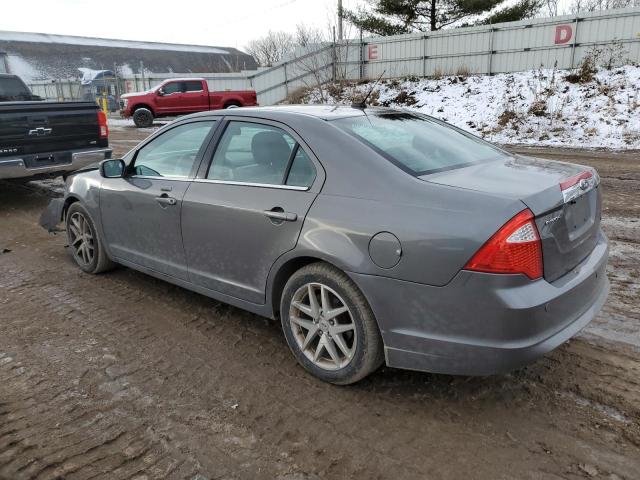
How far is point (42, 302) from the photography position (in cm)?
436

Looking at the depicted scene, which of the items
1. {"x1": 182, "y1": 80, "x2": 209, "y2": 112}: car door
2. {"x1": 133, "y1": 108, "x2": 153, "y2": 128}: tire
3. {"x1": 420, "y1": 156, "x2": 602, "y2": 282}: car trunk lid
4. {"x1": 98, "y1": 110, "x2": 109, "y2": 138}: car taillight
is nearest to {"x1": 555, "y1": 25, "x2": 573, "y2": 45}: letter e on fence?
{"x1": 182, "y1": 80, "x2": 209, "y2": 112}: car door

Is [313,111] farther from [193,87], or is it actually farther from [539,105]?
[193,87]

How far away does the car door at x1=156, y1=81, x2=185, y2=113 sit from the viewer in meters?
23.7

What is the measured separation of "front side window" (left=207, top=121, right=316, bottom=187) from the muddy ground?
112cm

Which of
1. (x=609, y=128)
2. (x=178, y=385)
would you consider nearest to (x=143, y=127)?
(x=609, y=128)

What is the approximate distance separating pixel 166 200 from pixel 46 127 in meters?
4.90

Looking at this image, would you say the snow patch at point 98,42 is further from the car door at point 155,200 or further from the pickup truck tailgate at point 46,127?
the car door at point 155,200

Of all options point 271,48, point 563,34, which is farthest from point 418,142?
point 271,48

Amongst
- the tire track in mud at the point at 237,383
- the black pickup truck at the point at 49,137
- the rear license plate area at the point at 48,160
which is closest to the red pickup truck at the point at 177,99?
the black pickup truck at the point at 49,137

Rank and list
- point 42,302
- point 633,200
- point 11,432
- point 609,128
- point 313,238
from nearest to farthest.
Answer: point 11,432
point 313,238
point 42,302
point 633,200
point 609,128

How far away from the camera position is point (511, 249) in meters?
2.38

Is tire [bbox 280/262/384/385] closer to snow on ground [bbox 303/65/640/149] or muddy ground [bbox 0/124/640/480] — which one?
muddy ground [bbox 0/124/640/480]

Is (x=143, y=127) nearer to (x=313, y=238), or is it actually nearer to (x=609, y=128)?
(x=609, y=128)

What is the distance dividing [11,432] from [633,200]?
7458 mm
